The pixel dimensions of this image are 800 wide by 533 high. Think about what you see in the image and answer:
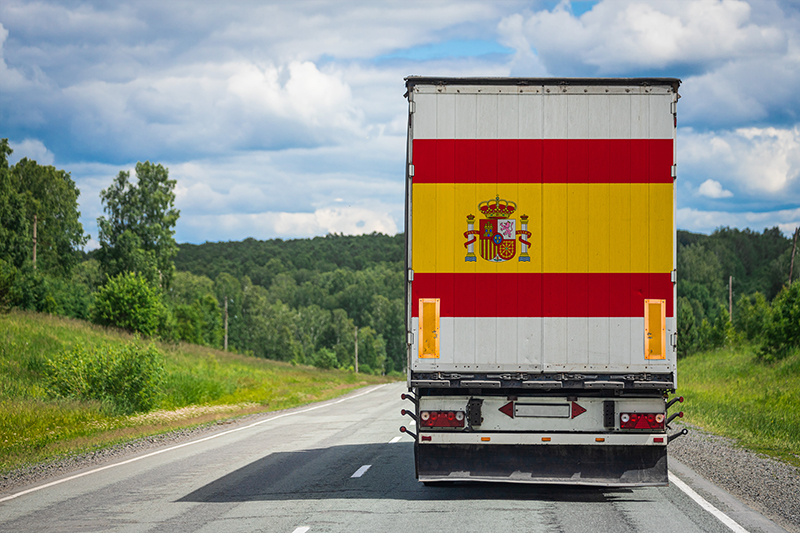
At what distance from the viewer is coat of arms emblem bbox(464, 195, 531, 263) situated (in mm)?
8383

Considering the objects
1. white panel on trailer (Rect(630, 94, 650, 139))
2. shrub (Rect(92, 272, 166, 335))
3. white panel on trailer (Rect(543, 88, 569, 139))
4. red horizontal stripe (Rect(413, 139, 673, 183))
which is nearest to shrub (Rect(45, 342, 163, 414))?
red horizontal stripe (Rect(413, 139, 673, 183))

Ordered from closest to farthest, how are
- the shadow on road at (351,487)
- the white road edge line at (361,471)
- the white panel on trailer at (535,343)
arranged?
the white panel on trailer at (535,343) < the shadow on road at (351,487) < the white road edge line at (361,471)

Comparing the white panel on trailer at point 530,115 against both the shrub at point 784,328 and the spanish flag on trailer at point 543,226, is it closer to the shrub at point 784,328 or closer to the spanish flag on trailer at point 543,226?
the spanish flag on trailer at point 543,226

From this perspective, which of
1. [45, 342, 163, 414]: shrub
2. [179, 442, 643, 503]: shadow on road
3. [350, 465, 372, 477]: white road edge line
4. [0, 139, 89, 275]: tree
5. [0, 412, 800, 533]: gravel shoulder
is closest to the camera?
[0, 412, 800, 533]: gravel shoulder

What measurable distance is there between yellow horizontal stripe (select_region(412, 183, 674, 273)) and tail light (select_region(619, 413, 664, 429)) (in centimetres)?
162

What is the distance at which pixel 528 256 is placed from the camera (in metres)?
8.41

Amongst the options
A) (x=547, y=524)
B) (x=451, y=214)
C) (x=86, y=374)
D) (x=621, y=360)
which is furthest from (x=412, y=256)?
Result: (x=86, y=374)

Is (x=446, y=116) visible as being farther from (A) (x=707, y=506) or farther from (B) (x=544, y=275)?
Result: (A) (x=707, y=506)

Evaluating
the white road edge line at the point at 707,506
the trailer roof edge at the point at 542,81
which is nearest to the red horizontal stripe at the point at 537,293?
the trailer roof edge at the point at 542,81

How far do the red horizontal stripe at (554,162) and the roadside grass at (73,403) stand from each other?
9736 millimetres

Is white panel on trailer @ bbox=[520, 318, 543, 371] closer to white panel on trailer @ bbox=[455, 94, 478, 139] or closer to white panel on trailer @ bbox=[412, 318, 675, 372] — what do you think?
white panel on trailer @ bbox=[412, 318, 675, 372]

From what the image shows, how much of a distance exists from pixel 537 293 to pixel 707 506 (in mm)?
3132

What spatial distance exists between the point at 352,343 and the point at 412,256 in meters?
138

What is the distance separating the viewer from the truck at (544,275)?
8297 millimetres
